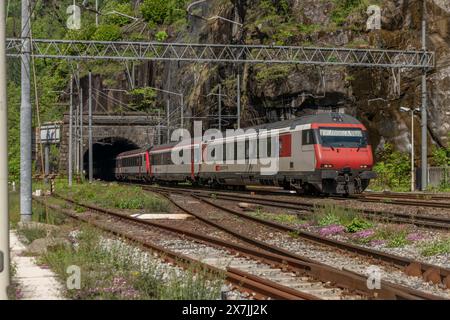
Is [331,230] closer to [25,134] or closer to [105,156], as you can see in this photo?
[25,134]

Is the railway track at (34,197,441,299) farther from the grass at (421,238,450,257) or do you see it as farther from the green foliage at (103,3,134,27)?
the green foliage at (103,3,134,27)

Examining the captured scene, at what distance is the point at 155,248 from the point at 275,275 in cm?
321

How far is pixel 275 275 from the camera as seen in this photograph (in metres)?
10.6

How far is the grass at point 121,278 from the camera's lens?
8219mm

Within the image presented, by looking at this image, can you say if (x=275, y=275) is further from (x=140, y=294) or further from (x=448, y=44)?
(x=448, y=44)

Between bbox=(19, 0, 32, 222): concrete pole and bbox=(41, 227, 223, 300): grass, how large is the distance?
647 cm

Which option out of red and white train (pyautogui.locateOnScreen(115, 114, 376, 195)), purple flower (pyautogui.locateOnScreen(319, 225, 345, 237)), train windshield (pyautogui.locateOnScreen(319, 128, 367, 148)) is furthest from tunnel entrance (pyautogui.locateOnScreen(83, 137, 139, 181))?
purple flower (pyautogui.locateOnScreen(319, 225, 345, 237))

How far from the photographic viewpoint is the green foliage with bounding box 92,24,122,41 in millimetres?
95125

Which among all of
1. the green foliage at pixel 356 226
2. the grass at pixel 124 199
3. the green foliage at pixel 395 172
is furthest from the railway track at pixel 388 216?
the green foliage at pixel 395 172

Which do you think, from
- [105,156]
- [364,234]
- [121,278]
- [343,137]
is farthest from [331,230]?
[105,156]

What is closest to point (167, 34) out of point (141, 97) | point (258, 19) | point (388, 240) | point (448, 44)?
point (141, 97)

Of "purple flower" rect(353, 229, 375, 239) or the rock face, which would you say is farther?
the rock face

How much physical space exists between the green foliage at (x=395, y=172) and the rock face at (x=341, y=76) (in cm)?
114

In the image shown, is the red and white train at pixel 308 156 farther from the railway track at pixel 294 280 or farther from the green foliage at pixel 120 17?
the green foliage at pixel 120 17
